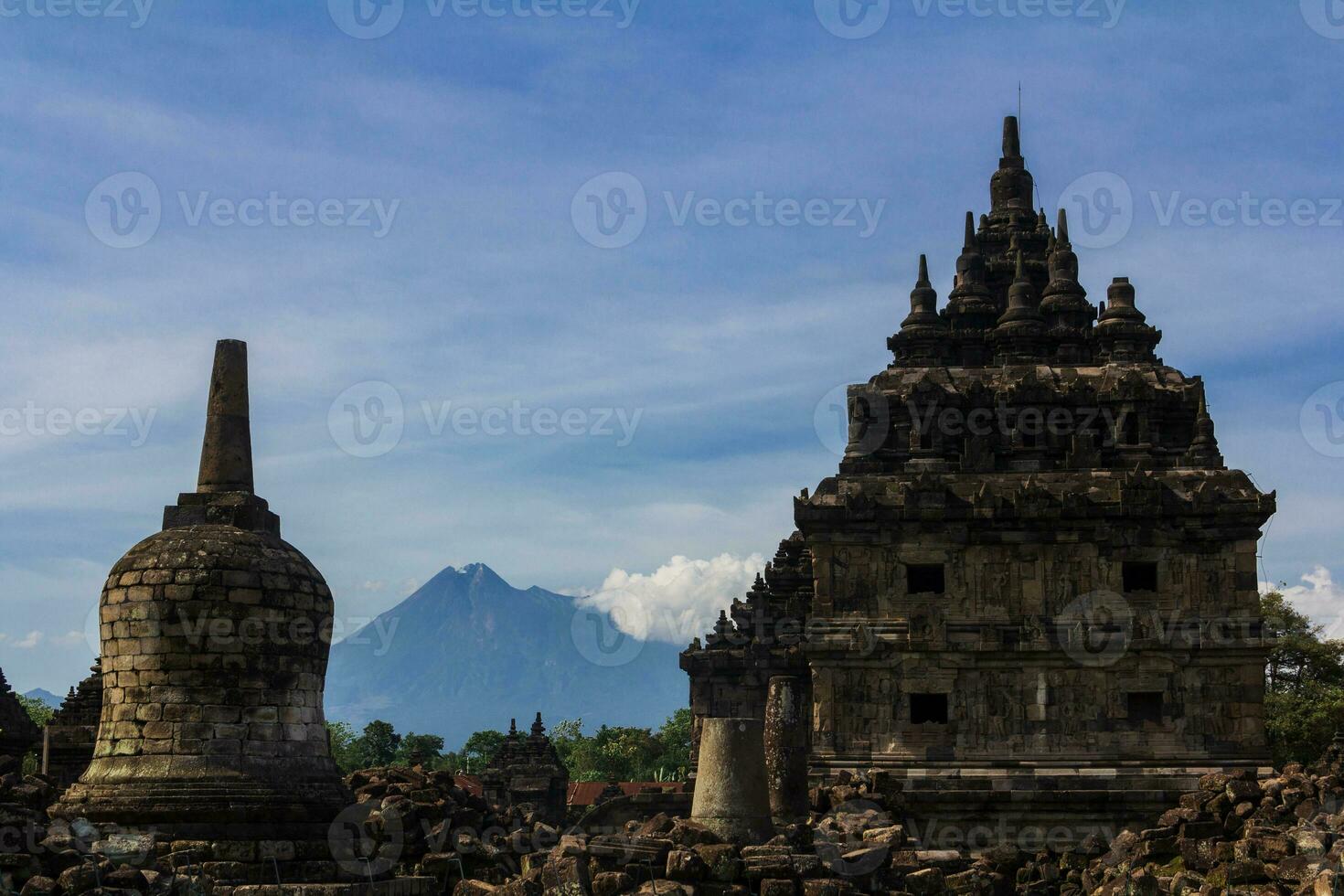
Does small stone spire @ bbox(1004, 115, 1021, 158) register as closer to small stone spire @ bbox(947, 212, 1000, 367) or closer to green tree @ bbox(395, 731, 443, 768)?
small stone spire @ bbox(947, 212, 1000, 367)

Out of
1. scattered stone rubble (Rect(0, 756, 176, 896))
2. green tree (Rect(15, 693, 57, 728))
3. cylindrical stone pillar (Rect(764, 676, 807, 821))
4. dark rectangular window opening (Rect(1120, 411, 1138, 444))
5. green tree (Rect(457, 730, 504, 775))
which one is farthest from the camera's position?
green tree (Rect(457, 730, 504, 775))

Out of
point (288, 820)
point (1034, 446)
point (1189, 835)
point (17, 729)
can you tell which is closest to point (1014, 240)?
point (1034, 446)

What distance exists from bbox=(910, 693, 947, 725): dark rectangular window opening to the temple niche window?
3.94m

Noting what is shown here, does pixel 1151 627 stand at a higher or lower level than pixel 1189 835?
higher

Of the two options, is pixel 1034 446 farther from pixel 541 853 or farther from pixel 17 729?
pixel 17 729

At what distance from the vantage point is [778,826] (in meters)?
23.7

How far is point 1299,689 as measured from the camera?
57.4m

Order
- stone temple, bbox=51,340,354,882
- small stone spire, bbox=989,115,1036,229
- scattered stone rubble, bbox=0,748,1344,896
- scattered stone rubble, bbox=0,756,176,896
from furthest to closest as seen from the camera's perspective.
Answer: small stone spire, bbox=989,115,1036,229 → stone temple, bbox=51,340,354,882 → scattered stone rubble, bbox=0,748,1344,896 → scattered stone rubble, bbox=0,756,176,896

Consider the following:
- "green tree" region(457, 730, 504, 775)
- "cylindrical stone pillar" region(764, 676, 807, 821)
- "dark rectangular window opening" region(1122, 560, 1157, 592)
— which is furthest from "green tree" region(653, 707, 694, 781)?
"cylindrical stone pillar" region(764, 676, 807, 821)

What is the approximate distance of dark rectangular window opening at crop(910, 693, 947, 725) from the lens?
126ft

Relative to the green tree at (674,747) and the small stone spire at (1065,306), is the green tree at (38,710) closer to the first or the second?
the green tree at (674,747)

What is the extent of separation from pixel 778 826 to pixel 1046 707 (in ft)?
52.1

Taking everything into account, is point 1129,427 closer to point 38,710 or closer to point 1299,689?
point 1299,689

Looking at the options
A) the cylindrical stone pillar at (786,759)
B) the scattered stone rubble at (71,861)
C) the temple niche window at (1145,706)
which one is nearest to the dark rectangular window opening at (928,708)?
the temple niche window at (1145,706)
